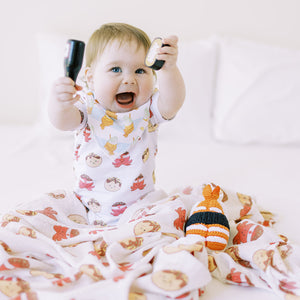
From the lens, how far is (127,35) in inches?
41.1

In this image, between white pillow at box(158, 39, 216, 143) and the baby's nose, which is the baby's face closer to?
the baby's nose

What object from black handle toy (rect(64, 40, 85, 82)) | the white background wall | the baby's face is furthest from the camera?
the white background wall

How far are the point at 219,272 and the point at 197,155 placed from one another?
860mm

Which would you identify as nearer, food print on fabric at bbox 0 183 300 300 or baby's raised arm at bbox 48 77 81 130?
food print on fabric at bbox 0 183 300 300

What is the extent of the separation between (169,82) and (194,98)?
2.74ft

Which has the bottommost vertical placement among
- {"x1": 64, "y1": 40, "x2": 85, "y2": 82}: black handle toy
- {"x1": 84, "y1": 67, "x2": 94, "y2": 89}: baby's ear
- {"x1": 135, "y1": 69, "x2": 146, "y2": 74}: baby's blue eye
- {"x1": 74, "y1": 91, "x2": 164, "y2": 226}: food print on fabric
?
{"x1": 74, "y1": 91, "x2": 164, "y2": 226}: food print on fabric

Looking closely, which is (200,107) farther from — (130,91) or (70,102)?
(70,102)

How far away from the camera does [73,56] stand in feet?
2.97

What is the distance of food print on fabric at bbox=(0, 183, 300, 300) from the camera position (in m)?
0.76

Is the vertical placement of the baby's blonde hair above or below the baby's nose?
above

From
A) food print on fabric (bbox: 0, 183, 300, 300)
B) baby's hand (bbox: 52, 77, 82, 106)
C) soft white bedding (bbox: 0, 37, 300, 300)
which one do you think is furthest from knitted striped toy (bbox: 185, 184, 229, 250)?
baby's hand (bbox: 52, 77, 82, 106)

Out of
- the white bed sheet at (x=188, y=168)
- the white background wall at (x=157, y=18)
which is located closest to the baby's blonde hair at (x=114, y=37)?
the white bed sheet at (x=188, y=168)

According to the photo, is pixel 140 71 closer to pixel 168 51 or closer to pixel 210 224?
pixel 168 51

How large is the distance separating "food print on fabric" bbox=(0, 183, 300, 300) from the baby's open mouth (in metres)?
0.25
